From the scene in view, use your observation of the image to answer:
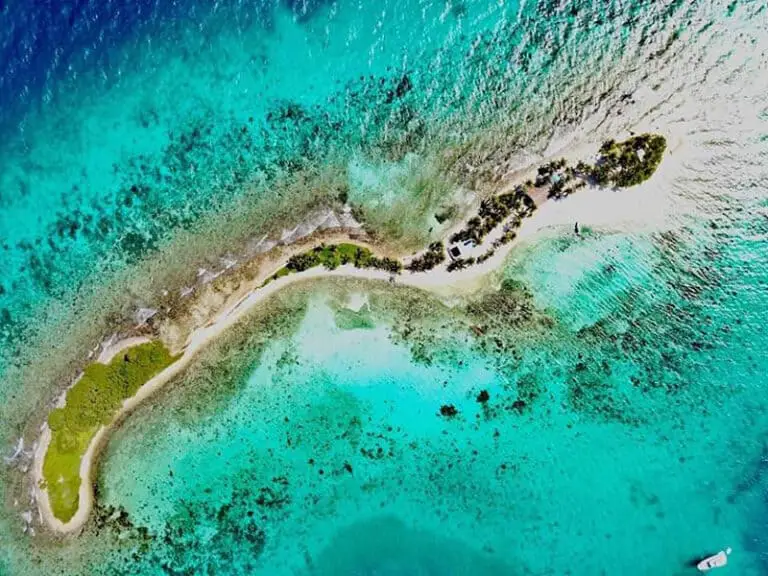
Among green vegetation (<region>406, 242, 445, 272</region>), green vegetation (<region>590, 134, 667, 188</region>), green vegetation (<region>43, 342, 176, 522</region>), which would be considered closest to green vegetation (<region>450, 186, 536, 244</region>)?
green vegetation (<region>406, 242, 445, 272</region>)

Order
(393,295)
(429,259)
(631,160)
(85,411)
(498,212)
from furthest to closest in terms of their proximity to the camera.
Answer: (85,411), (393,295), (429,259), (498,212), (631,160)

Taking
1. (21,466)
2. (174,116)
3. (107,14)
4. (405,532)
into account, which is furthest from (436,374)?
(107,14)

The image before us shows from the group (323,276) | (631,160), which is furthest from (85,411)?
(631,160)

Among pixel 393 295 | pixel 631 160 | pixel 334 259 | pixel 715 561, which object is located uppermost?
pixel 631 160

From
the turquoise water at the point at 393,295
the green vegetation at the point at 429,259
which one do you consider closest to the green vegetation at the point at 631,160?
the turquoise water at the point at 393,295

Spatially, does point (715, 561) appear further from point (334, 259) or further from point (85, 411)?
point (85, 411)

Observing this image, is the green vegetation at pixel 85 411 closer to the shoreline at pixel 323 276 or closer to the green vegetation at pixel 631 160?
the shoreline at pixel 323 276
